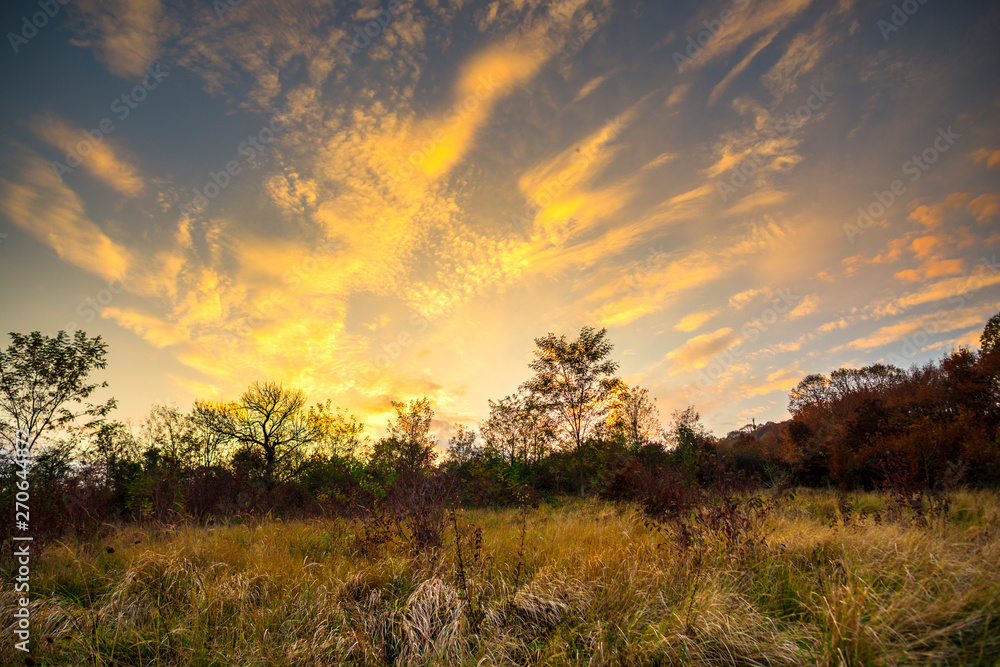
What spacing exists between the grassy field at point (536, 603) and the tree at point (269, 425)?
2137 centimetres

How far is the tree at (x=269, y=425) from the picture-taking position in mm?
24938

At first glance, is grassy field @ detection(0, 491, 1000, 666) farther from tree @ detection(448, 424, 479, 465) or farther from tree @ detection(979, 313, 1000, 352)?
tree @ detection(979, 313, 1000, 352)

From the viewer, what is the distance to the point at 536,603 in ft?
13.0

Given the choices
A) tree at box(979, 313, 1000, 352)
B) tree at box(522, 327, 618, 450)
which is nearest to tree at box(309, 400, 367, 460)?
tree at box(522, 327, 618, 450)

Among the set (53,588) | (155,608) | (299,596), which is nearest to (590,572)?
(299,596)

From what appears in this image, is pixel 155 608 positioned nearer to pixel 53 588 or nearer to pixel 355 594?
pixel 53 588

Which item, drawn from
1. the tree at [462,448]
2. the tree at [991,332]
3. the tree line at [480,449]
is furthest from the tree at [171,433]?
the tree at [991,332]
